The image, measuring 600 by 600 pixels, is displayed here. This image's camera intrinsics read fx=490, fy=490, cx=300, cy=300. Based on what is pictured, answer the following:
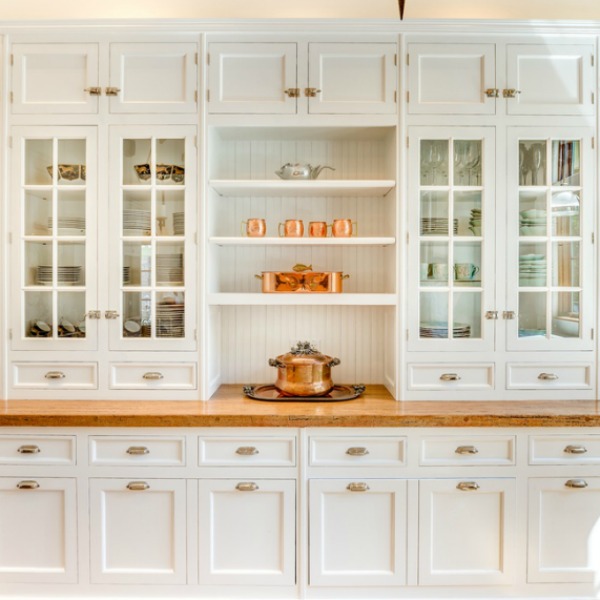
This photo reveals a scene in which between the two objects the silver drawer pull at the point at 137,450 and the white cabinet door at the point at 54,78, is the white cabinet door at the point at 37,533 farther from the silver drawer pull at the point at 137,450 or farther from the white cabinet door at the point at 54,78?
the white cabinet door at the point at 54,78

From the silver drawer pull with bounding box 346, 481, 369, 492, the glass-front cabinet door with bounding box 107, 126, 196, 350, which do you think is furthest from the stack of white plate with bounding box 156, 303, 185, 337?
the silver drawer pull with bounding box 346, 481, 369, 492

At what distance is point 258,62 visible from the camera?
7.48 feet

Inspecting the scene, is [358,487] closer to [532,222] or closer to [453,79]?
[532,222]

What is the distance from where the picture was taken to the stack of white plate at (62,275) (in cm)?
229

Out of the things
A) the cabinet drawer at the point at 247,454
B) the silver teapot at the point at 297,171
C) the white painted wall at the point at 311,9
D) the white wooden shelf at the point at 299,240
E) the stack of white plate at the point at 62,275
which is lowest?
the cabinet drawer at the point at 247,454

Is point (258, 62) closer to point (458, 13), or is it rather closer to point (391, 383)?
point (458, 13)

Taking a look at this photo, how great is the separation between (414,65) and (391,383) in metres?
1.51

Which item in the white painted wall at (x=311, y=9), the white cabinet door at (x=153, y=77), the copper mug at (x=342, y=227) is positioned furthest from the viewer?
the white painted wall at (x=311, y=9)

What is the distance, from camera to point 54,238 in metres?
2.28

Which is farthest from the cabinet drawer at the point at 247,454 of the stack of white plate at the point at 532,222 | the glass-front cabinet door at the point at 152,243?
the stack of white plate at the point at 532,222

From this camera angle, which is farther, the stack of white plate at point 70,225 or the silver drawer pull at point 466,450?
the stack of white plate at point 70,225

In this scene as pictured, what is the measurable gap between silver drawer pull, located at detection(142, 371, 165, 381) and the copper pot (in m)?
0.53

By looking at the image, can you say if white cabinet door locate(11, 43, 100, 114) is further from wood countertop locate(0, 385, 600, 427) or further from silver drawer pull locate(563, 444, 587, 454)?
silver drawer pull locate(563, 444, 587, 454)

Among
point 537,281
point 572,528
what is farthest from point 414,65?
point 572,528
